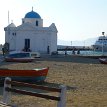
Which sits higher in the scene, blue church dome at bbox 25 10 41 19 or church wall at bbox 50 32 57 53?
blue church dome at bbox 25 10 41 19

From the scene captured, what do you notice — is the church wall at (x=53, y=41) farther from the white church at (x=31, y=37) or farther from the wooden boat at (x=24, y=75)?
the wooden boat at (x=24, y=75)

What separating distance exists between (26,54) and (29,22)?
21.9m

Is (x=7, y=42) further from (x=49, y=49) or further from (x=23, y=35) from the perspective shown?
(x=49, y=49)

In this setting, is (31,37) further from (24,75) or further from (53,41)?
(24,75)

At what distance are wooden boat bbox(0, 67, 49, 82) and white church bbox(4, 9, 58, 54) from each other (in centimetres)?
4602

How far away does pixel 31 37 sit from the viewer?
6931 cm

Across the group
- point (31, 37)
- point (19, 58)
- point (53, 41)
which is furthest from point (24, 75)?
point (53, 41)

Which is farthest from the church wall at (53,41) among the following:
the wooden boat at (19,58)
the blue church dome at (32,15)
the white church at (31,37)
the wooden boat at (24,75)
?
the wooden boat at (24,75)

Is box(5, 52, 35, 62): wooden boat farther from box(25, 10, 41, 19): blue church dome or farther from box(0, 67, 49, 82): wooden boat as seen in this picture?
box(25, 10, 41, 19): blue church dome

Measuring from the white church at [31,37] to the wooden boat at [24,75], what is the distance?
46016 mm

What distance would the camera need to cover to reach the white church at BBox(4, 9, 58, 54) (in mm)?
69062

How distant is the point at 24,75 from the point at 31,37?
4807 cm

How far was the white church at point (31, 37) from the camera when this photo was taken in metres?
69.1

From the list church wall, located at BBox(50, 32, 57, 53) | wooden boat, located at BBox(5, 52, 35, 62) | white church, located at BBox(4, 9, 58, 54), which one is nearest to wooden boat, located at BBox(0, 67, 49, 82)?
wooden boat, located at BBox(5, 52, 35, 62)
